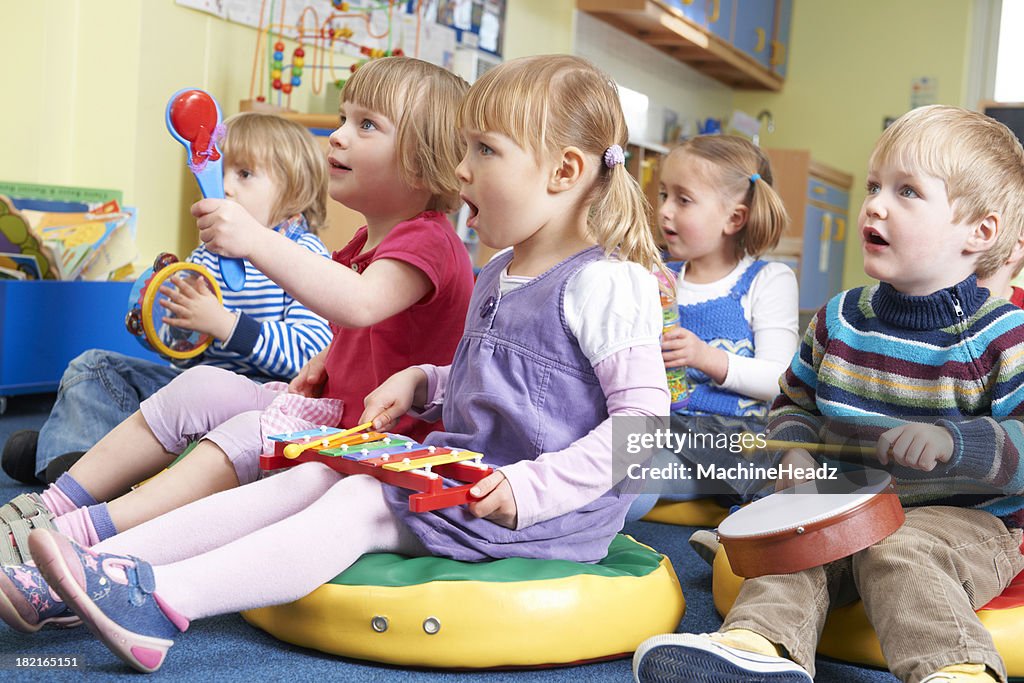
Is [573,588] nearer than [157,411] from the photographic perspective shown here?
Yes

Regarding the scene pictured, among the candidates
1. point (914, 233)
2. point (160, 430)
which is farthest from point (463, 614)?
point (914, 233)

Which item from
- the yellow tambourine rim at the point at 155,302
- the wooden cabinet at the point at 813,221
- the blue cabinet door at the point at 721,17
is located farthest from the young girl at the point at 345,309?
the blue cabinet door at the point at 721,17

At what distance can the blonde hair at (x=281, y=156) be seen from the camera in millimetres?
1829

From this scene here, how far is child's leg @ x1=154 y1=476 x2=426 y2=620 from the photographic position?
3.00ft

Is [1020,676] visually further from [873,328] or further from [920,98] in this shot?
[920,98]

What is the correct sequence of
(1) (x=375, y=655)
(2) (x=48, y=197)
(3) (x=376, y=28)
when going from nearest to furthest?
(1) (x=375, y=655) → (2) (x=48, y=197) → (3) (x=376, y=28)

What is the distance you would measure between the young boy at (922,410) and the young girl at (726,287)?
50 cm

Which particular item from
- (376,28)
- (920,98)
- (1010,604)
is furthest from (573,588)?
(920,98)

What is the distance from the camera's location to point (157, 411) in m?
1.27

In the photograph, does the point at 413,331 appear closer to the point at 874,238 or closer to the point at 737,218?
the point at 874,238

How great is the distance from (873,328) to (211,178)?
0.73 m

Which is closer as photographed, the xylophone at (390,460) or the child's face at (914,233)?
the xylophone at (390,460)

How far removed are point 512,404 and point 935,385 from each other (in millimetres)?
433

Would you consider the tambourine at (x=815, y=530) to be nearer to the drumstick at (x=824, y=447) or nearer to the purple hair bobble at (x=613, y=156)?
the drumstick at (x=824, y=447)
